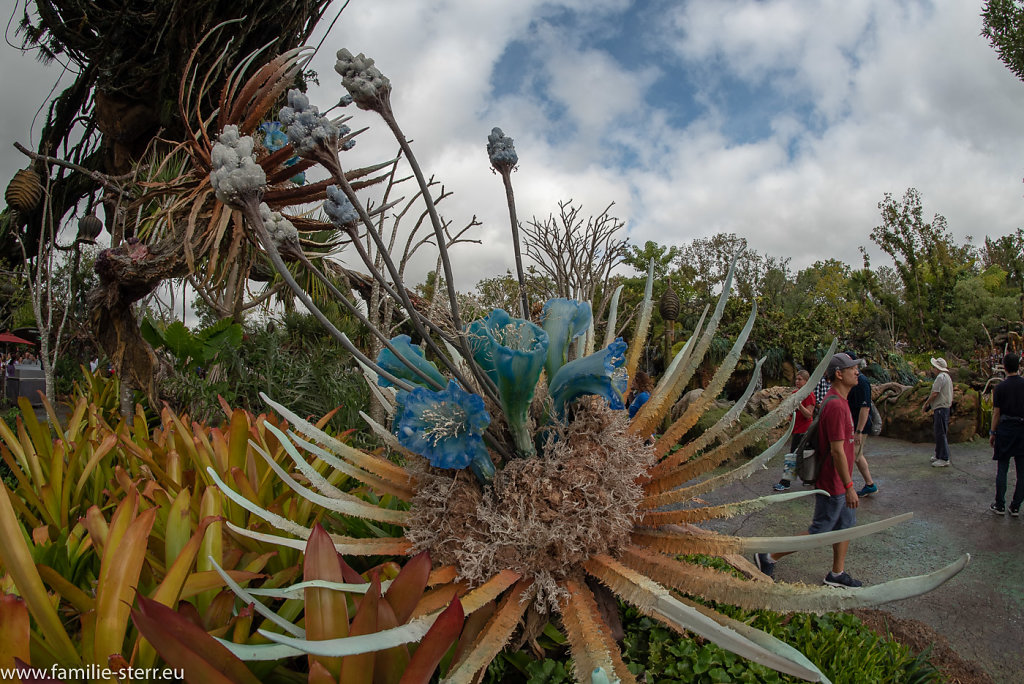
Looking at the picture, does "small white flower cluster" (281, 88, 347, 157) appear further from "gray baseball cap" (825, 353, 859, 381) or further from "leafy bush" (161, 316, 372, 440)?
"gray baseball cap" (825, 353, 859, 381)

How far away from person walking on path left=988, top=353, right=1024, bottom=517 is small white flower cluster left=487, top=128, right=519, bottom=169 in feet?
18.8

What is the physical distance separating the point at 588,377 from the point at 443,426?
1.17 ft

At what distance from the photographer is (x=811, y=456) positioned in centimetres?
371

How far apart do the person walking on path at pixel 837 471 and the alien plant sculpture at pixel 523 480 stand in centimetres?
257

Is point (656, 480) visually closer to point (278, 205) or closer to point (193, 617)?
point (193, 617)

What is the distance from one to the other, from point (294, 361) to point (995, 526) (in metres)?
6.85

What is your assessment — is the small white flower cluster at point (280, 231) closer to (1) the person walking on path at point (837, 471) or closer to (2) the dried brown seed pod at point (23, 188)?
(1) the person walking on path at point (837, 471)

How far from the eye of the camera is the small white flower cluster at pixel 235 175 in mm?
941

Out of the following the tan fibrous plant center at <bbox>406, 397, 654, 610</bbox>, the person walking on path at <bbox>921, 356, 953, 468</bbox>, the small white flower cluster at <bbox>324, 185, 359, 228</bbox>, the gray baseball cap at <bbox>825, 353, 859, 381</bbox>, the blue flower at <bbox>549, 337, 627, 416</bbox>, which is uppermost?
the small white flower cluster at <bbox>324, 185, 359, 228</bbox>

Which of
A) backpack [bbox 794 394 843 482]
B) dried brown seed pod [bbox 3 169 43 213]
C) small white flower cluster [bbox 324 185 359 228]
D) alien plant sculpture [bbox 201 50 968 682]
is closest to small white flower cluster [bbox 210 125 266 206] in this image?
alien plant sculpture [bbox 201 50 968 682]

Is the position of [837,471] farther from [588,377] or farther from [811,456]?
[588,377]

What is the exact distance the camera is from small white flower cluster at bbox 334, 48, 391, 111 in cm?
101

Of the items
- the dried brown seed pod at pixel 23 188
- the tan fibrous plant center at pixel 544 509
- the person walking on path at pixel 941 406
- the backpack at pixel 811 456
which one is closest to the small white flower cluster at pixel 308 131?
the tan fibrous plant center at pixel 544 509

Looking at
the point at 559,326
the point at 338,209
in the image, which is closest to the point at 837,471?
the point at 559,326
